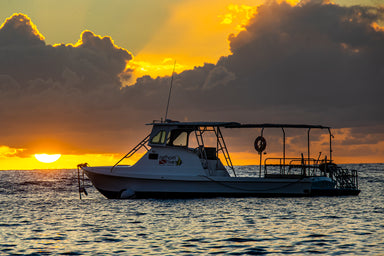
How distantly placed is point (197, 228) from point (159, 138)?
1233cm

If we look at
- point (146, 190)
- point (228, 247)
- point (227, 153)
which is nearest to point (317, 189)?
point (227, 153)

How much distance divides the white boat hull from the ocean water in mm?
583

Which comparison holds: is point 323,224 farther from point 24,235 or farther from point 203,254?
point 24,235

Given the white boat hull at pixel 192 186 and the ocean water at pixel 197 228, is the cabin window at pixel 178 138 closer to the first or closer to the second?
the white boat hull at pixel 192 186

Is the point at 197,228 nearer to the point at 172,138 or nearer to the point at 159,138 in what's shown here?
the point at 172,138

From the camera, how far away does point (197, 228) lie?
2291 cm

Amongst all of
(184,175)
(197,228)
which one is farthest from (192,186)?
(197,228)

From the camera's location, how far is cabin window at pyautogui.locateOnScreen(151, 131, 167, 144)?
112 feet

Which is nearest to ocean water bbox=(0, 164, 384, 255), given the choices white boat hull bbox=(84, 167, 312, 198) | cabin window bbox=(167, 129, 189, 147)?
white boat hull bbox=(84, 167, 312, 198)

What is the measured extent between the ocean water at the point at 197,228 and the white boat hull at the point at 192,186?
583 mm

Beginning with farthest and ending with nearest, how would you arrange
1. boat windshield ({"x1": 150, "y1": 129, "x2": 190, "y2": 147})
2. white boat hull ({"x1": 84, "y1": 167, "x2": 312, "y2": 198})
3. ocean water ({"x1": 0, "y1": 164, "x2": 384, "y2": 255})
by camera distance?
boat windshield ({"x1": 150, "y1": 129, "x2": 190, "y2": 147}) < white boat hull ({"x1": 84, "y1": 167, "x2": 312, "y2": 198}) < ocean water ({"x1": 0, "y1": 164, "x2": 384, "y2": 255})

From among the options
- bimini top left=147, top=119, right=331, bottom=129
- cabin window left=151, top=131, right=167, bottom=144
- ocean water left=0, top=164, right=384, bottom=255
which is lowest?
ocean water left=0, top=164, right=384, bottom=255

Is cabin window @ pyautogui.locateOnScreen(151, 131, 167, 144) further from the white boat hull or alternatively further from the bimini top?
the white boat hull

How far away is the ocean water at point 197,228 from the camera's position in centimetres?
1809
